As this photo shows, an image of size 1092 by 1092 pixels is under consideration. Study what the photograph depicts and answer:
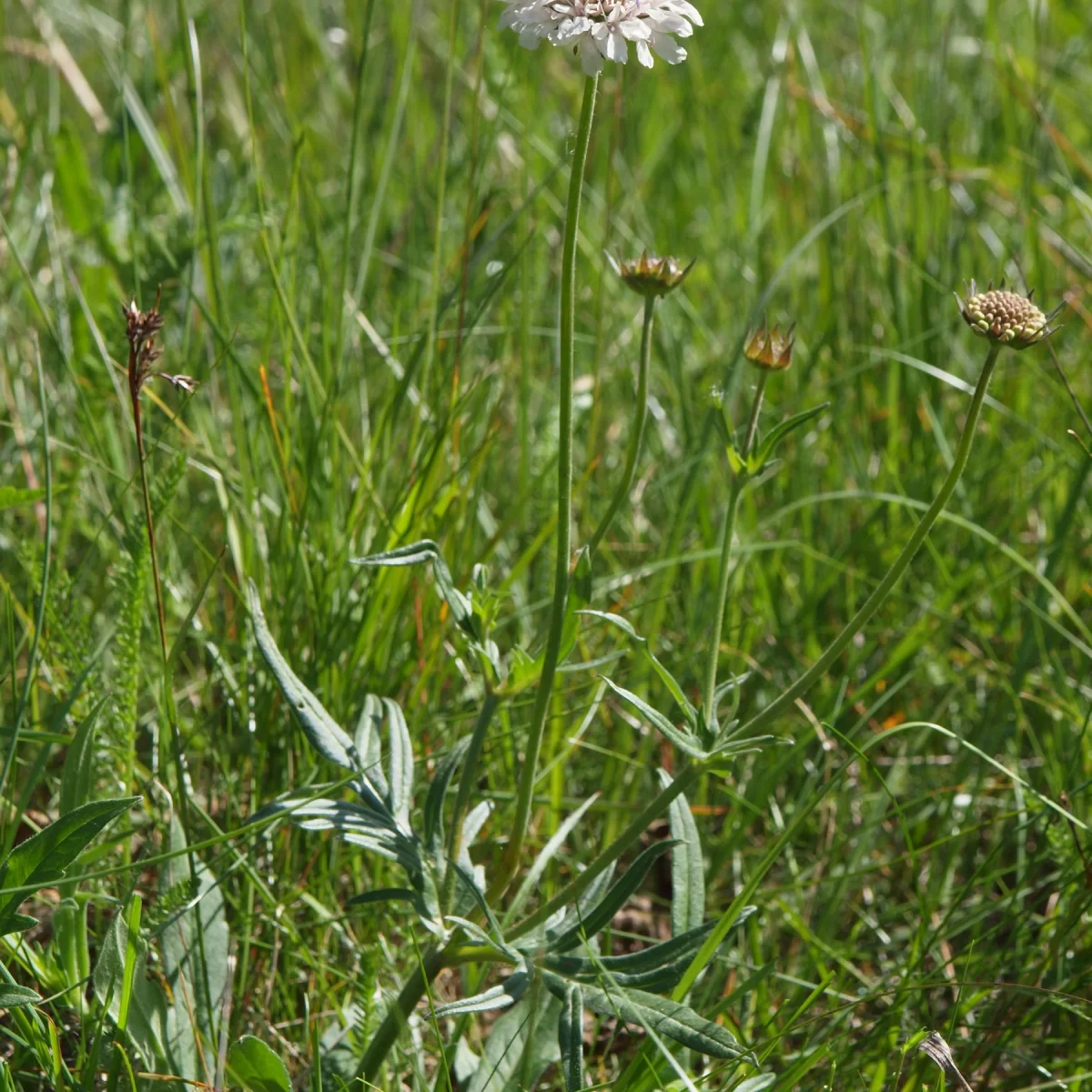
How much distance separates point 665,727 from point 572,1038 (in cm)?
40

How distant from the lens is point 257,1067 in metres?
1.45

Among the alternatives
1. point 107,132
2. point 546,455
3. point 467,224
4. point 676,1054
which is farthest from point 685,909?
point 107,132

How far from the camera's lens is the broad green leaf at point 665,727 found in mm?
1334

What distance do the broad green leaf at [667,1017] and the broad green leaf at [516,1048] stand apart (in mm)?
135

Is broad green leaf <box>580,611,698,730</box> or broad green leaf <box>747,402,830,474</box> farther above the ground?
broad green leaf <box>747,402,830,474</box>

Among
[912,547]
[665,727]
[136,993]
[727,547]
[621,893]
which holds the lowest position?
[136,993]

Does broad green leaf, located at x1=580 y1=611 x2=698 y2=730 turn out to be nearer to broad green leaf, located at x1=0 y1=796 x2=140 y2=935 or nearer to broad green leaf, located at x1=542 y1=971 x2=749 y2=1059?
broad green leaf, located at x1=542 y1=971 x2=749 y2=1059

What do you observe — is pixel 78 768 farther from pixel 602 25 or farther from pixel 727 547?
pixel 602 25

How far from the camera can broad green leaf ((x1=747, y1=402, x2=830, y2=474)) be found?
4.59ft

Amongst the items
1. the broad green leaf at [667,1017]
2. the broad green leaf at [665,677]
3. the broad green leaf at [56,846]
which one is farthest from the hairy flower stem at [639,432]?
the broad green leaf at [56,846]

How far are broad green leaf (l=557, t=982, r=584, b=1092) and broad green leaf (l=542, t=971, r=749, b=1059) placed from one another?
0.01 meters

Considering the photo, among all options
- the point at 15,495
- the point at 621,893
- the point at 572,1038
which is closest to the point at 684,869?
the point at 621,893

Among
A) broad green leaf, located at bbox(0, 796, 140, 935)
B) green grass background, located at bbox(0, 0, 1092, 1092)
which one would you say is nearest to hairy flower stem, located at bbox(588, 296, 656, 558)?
green grass background, located at bbox(0, 0, 1092, 1092)

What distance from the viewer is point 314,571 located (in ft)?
6.39
